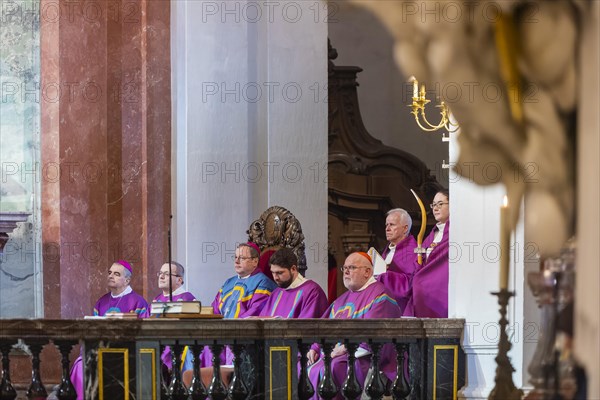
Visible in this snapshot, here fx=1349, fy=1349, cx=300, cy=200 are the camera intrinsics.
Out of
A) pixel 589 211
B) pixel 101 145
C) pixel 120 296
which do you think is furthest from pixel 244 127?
pixel 589 211

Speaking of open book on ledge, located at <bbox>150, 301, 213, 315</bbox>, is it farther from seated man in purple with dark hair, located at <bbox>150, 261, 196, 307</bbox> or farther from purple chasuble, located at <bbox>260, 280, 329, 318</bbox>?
seated man in purple with dark hair, located at <bbox>150, 261, 196, 307</bbox>

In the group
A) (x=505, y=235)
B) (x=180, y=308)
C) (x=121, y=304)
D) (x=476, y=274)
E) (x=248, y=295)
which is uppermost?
(x=505, y=235)

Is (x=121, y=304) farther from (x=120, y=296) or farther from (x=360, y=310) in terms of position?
(x=360, y=310)

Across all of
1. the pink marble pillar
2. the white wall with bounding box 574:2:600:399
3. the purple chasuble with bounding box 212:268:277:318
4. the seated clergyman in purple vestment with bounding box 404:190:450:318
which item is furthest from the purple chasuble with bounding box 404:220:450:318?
the white wall with bounding box 574:2:600:399

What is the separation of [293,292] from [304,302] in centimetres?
13

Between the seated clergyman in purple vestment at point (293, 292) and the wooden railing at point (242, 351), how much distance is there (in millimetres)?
1396

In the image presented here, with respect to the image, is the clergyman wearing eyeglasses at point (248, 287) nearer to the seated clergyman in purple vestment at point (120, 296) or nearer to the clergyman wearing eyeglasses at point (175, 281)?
the clergyman wearing eyeglasses at point (175, 281)

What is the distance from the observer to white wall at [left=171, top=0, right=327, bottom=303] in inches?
490

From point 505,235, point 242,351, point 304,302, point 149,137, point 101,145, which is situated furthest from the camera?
point 149,137

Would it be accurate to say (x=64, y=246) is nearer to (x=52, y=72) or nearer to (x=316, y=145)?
(x=52, y=72)

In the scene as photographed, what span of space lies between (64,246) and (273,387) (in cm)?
492

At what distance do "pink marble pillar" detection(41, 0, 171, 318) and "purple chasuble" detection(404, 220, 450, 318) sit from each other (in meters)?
4.46

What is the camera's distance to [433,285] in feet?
28.9

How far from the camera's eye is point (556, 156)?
70.8 inches
